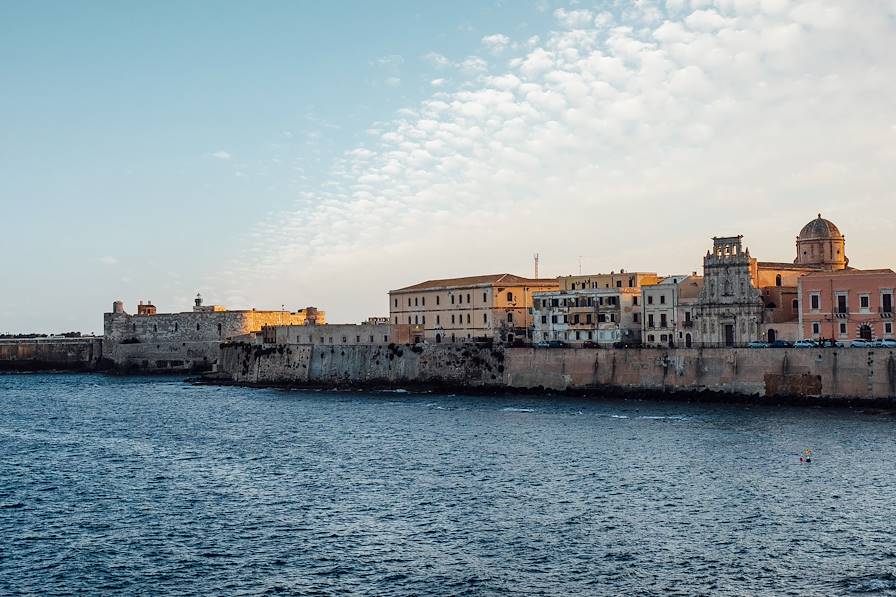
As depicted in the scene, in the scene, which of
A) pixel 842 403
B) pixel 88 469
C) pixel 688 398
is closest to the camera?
pixel 88 469

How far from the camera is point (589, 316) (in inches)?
3509

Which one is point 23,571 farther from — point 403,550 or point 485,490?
point 485,490

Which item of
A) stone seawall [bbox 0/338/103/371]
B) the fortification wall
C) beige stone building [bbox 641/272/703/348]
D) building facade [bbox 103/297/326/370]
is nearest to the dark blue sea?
beige stone building [bbox 641/272/703/348]

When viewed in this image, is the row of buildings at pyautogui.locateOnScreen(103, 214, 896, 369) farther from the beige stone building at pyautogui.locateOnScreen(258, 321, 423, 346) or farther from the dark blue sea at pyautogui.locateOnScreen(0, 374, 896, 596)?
the dark blue sea at pyautogui.locateOnScreen(0, 374, 896, 596)

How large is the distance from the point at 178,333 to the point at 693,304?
7319 cm

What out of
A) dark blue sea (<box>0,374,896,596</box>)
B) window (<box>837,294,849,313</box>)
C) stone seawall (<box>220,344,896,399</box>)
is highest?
window (<box>837,294,849,313</box>)

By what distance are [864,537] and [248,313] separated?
10018 cm

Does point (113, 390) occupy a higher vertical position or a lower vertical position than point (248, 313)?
lower

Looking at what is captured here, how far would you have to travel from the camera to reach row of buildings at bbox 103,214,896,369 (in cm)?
7156

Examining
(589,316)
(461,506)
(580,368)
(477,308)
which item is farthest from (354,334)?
(461,506)

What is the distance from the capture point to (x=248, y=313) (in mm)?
121688

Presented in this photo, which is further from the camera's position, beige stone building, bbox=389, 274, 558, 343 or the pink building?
beige stone building, bbox=389, 274, 558, 343

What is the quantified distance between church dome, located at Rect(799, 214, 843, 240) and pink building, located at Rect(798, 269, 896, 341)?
18163mm

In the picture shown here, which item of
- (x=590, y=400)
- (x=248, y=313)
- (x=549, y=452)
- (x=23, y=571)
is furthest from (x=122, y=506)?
(x=248, y=313)
